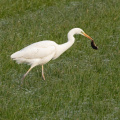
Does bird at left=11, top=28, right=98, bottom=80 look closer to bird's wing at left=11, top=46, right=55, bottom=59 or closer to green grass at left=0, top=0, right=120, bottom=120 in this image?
bird's wing at left=11, top=46, right=55, bottom=59

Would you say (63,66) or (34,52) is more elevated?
(34,52)

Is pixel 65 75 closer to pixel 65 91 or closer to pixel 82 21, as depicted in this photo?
pixel 65 91

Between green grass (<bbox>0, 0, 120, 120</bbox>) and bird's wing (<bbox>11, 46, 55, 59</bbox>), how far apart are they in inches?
20.9

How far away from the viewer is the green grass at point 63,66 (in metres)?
7.80

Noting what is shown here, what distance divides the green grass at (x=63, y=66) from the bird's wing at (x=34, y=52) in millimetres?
531

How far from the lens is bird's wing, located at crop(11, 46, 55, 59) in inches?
365

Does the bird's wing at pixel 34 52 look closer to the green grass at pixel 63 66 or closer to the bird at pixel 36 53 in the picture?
the bird at pixel 36 53

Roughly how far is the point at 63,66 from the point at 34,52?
1128mm

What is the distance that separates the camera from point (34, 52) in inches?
368

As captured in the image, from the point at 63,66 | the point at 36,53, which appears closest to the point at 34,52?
the point at 36,53

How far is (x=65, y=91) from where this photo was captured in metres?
8.57

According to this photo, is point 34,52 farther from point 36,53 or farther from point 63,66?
point 63,66

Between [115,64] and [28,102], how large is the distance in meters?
3.03

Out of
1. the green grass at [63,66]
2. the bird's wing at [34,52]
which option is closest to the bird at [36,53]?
the bird's wing at [34,52]
